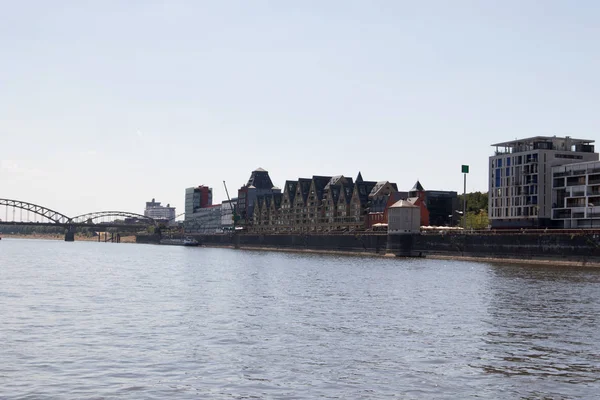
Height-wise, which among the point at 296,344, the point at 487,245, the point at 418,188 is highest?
the point at 418,188

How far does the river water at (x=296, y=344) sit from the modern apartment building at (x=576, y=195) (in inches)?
3414

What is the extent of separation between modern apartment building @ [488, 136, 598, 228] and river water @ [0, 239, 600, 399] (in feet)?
325

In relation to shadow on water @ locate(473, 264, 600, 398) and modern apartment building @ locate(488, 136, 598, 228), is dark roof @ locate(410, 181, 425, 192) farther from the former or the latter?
shadow on water @ locate(473, 264, 600, 398)

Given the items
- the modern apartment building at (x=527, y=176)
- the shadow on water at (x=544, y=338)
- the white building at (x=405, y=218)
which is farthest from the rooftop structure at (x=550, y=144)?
the shadow on water at (x=544, y=338)

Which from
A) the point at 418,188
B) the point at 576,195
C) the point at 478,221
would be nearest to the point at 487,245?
the point at 576,195

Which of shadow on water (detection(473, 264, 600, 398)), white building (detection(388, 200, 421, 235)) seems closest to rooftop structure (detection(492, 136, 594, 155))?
white building (detection(388, 200, 421, 235))

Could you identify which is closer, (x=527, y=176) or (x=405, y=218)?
(x=405, y=218)

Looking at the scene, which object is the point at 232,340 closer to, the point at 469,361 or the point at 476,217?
the point at 469,361

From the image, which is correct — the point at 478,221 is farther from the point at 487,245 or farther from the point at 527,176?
the point at 487,245

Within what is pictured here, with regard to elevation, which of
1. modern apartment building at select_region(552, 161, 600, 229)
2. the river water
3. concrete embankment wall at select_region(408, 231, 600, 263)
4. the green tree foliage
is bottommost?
the river water

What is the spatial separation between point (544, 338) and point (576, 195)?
118 m

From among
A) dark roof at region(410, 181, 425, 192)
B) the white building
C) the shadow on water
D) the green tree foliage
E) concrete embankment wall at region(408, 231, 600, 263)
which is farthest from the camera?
dark roof at region(410, 181, 425, 192)

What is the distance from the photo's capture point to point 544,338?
34.7 meters

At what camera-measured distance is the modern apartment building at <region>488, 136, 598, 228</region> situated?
153625mm
